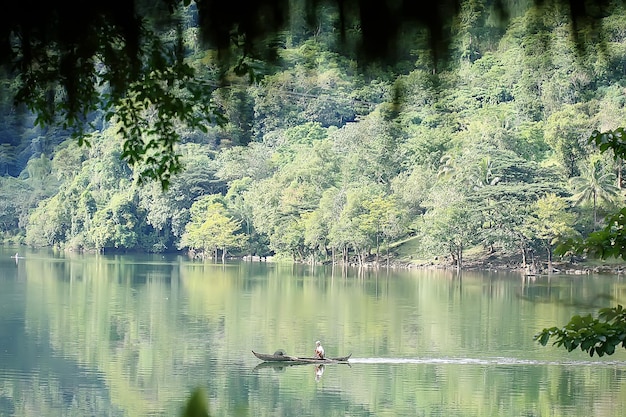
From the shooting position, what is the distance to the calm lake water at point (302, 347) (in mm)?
14336

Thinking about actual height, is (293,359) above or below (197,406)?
below

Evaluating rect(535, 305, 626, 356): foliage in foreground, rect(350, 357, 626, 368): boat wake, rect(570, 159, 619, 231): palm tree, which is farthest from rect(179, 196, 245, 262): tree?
rect(535, 305, 626, 356): foliage in foreground

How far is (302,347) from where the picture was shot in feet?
61.6

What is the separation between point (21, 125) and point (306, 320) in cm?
2103

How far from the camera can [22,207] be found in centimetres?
5288

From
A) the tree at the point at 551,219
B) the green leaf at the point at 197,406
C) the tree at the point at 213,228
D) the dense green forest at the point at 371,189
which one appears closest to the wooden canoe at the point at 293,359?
the dense green forest at the point at 371,189

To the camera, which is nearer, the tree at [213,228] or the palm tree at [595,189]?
the palm tree at [595,189]

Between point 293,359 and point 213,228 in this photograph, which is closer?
point 293,359

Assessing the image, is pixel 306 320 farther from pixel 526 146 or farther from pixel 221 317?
pixel 526 146

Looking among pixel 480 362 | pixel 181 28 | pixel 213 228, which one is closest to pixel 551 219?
pixel 213 228

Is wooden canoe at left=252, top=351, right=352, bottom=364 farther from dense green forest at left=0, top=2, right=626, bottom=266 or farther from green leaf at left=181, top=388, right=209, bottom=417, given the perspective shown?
green leaf at left=181, top=388, right=209, bottom=417

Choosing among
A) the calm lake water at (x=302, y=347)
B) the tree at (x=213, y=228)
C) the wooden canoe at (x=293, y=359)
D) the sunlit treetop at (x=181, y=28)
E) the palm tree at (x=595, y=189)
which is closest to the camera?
the sunlit treetop at (x=181, y=28)

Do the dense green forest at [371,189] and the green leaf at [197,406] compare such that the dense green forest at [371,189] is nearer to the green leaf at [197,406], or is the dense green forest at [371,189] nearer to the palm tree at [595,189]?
the palm tree at [595,189]

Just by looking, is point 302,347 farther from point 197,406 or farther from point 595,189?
point 197,406
